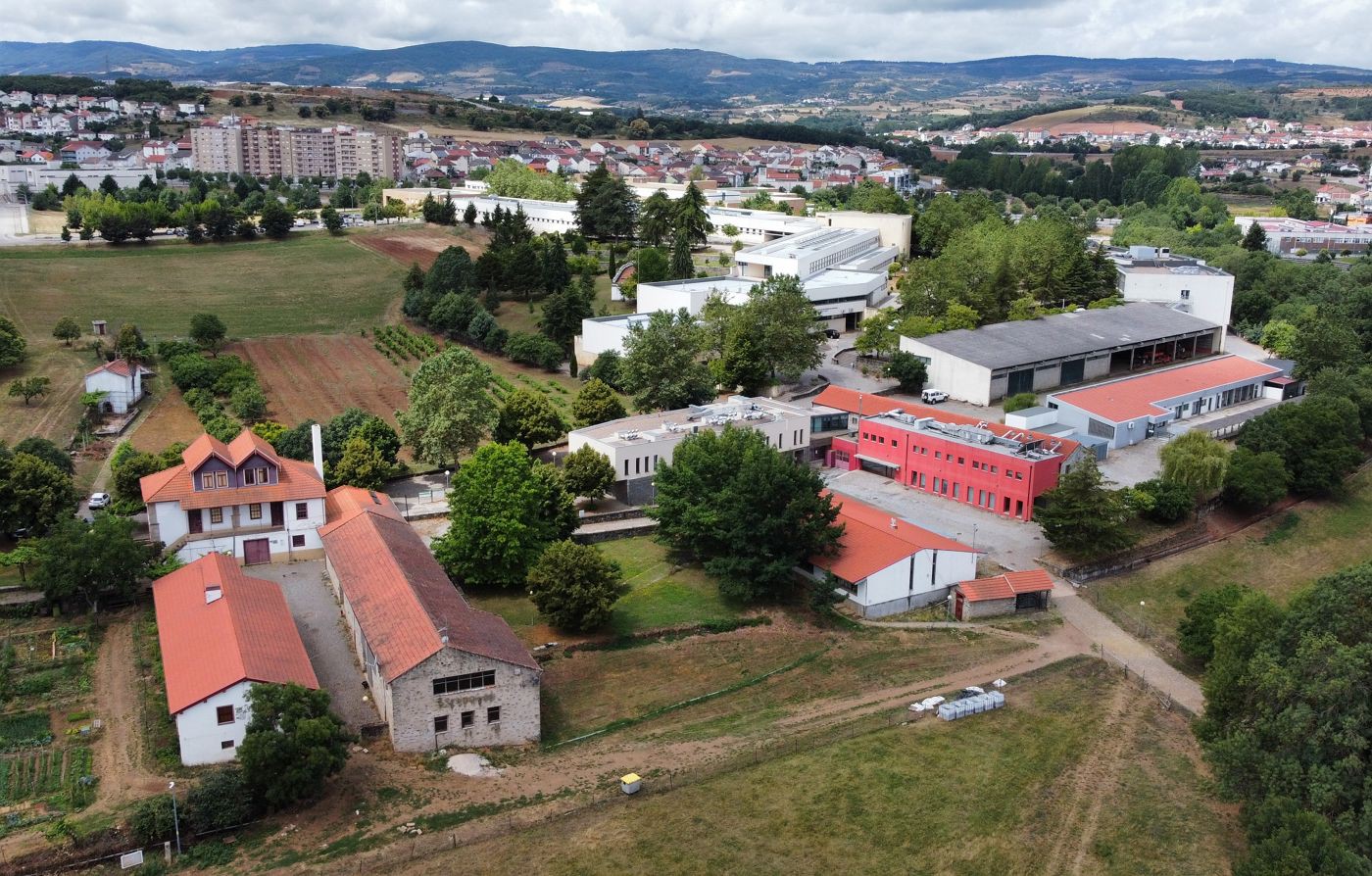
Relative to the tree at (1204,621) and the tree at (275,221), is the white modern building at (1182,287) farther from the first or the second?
the tree at (275,221)

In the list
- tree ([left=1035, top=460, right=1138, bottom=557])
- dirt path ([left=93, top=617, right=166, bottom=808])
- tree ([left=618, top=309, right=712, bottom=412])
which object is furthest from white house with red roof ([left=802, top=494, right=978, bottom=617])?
dirt path ([left=93, top=617, right=166, bottom=808])

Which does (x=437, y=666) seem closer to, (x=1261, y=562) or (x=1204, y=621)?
(x=1204, y=621)

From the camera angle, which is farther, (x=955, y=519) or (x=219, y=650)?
(x=955, y=519)

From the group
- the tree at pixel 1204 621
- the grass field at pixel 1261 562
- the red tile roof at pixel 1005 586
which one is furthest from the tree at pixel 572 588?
the tree at pixel 1204 621

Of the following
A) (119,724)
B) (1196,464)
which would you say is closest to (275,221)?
(119,724)

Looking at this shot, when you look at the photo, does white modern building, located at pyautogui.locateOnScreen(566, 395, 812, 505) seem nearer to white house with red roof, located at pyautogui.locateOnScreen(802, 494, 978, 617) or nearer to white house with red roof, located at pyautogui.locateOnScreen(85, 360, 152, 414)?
white house with red roof, located at pyautogui.locateOnScreen(802, 494, 978, 617)

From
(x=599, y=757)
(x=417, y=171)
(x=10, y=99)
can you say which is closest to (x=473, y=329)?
(x=599, y=757)

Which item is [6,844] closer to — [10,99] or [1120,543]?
[1120,543]
